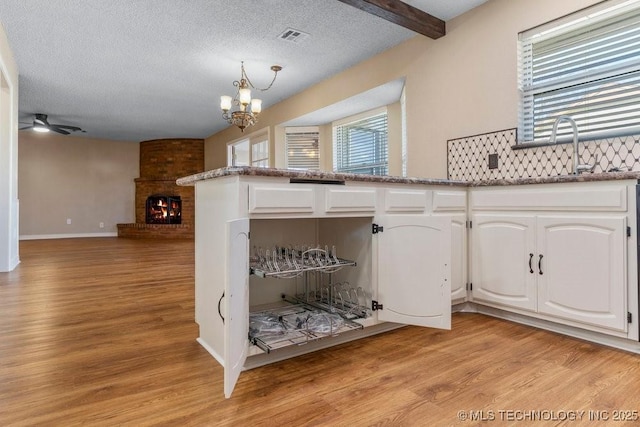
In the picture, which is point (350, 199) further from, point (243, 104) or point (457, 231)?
point (243, 104)

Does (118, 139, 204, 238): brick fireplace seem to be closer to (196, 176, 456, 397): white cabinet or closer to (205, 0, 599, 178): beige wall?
(205, 0, 599, 178): beige wall

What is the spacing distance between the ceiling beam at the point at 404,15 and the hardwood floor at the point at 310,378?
2448 mm

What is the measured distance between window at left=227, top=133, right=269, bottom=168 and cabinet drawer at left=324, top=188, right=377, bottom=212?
4158 millimetres

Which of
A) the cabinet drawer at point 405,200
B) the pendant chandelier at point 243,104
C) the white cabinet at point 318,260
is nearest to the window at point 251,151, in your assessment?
the pendant chandelier at point 243,104

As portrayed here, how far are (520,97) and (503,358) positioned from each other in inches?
77.5

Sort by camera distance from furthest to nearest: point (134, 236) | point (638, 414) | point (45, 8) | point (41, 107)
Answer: point (134, 236)
point (41, 107)
point (45, 8)
point (638, 414)

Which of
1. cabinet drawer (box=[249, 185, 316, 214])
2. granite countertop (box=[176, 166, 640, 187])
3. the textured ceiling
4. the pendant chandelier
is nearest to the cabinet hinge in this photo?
granite countertop (box=[176, 166, 640, 187])

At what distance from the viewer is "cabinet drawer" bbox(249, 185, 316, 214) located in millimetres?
1642

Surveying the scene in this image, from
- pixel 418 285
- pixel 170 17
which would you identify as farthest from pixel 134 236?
pixel 418 285

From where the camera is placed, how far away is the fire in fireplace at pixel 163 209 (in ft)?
30.4

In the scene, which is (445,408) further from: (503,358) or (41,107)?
(41,107)

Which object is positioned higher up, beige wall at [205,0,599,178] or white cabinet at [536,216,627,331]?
beige wall at [205,0,599,178]

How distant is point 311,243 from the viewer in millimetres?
2531

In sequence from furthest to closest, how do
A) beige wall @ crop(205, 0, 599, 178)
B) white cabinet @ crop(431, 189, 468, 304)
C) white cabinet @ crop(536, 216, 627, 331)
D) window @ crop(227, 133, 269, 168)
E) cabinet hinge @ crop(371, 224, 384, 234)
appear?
window @ crop(227, 133, 269, 168) < beige wall @ crop(205, 0, 599, 178) < white cabinet @ crop(431, 189, 468, 304) < cabinet hinge @ crop(371, 224, 384, 234) < white cabinet @ crop(536, 216, 627, 331)
